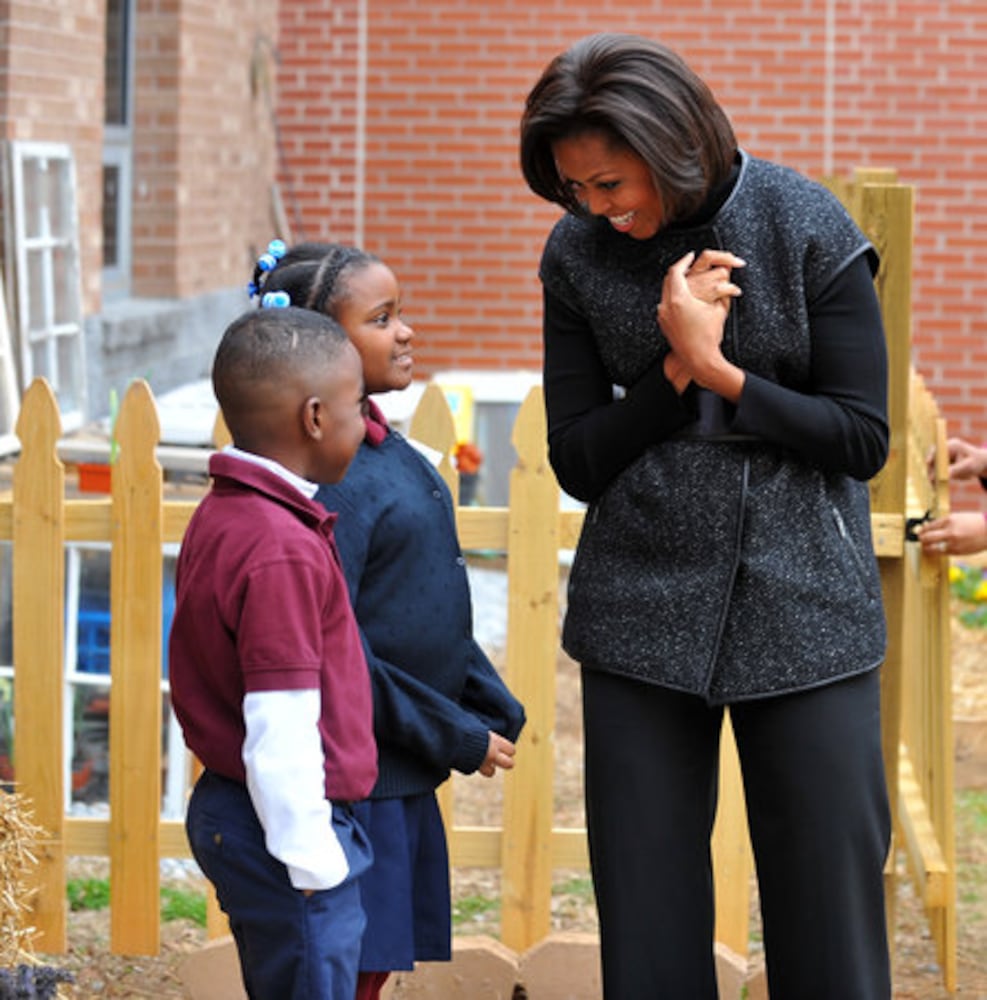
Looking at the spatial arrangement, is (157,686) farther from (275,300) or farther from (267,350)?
(267,350)

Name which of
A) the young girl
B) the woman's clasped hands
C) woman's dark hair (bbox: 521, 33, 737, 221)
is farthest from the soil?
woman's dark hair (bbox: 521, 33, 737, 221)

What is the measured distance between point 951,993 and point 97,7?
534cm

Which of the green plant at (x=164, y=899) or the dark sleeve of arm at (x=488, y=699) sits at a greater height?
the dark sleeve of arm at (x=488, y=699)

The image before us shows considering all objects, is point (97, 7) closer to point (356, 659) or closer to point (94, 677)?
point (94, 677)

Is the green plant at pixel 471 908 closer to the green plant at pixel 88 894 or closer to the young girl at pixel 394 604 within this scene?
the green plant at pixel 88 894

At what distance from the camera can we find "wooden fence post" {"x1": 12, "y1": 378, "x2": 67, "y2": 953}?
161 inches

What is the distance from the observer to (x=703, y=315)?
265 cm

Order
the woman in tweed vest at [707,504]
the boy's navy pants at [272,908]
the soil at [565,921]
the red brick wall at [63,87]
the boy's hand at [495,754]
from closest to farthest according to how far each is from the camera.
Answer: the boy's navy pants at [272,908], the woman in tweed vest at [707,504], the boy's hand at [495,754], the soil at [565,921], the red brick wall at [63,87]

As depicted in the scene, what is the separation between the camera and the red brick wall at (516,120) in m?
10.1

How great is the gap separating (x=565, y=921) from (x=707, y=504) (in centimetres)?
244

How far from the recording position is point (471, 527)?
4148mm

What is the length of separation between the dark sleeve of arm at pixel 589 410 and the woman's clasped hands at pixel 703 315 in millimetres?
81

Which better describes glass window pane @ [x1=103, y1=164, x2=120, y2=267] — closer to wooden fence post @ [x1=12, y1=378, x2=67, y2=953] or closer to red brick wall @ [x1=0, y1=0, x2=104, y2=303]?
red brick wall @ [x1=0, y1=0, x2=104, y2=303]

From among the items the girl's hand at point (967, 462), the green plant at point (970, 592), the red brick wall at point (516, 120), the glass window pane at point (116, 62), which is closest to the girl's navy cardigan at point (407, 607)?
the girl's hand at point (967, 462)
